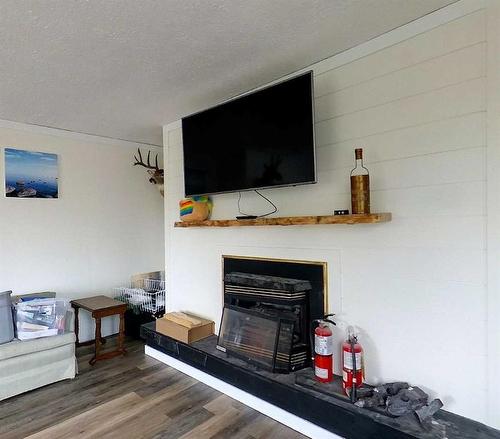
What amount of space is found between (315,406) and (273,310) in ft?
2.23

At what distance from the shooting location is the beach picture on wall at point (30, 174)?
126 inches

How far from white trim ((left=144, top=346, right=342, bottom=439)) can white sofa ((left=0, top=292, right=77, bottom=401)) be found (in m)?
0.77

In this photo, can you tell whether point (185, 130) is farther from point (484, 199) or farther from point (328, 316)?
point (484, 199)

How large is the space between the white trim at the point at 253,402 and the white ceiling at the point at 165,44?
7.50 feet

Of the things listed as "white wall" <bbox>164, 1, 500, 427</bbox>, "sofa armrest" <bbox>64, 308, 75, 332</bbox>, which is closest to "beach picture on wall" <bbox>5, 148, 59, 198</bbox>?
"sofa armrest" <bbox>64, 308, 75, 332</bbox>

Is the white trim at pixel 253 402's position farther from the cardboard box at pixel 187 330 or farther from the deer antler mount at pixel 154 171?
the deer antler mount at pixel 154 171

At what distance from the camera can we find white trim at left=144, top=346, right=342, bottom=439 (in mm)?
1980

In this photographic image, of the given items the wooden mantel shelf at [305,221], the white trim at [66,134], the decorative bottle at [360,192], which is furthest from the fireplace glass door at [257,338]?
the white trim at [66,134]

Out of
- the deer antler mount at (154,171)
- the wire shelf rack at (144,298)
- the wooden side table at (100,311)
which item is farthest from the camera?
the deer antler mount at (154,171)

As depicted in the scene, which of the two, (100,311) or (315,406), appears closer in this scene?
(315,406)

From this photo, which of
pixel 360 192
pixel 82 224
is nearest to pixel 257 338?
pixel 360 192

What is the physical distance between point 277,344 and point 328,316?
408 mm

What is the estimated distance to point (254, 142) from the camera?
7.48 ft

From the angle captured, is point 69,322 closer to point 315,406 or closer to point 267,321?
point 267,321
